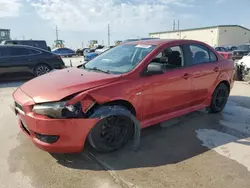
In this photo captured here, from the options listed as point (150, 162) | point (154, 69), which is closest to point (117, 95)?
point (154, 69)

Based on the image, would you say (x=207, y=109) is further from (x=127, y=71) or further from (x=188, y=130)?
(x=127, y=71)

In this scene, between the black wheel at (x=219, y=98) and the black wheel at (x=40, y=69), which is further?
the black wheel at (x=40, y=69)

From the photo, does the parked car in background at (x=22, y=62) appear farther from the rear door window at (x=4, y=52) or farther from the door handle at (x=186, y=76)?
the door handle at (x=186, y=76)

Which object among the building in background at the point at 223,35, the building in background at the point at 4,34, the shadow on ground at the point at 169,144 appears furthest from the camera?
the building in background at the point at 223,35

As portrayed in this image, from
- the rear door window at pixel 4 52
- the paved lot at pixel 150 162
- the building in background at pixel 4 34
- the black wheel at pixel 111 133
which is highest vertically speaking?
the building in background at pixel 4 34

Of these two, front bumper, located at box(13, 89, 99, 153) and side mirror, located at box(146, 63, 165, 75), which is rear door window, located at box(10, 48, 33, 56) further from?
side mirror, located at box(146, 63, 165, 75)

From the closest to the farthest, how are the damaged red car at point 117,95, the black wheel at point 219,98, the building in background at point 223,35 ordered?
the damaged red car at point 117,95
the black wheel at point 219,98
the building in background at point 223,35

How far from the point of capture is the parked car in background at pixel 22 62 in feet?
29.4

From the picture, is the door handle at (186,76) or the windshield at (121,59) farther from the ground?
the windshield at (121,59)

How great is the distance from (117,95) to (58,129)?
0.87 meters

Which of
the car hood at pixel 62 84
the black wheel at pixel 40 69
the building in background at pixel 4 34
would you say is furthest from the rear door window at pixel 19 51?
the building in background at pixel 4 34

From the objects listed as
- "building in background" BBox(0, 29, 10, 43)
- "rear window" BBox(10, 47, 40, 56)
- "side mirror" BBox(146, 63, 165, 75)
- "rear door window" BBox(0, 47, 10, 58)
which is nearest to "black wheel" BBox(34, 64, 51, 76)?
"rear window" BBox(10, 47, 40, 56)

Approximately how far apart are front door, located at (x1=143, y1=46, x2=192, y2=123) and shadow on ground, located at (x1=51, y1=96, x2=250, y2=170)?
39cm

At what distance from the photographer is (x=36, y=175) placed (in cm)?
289
